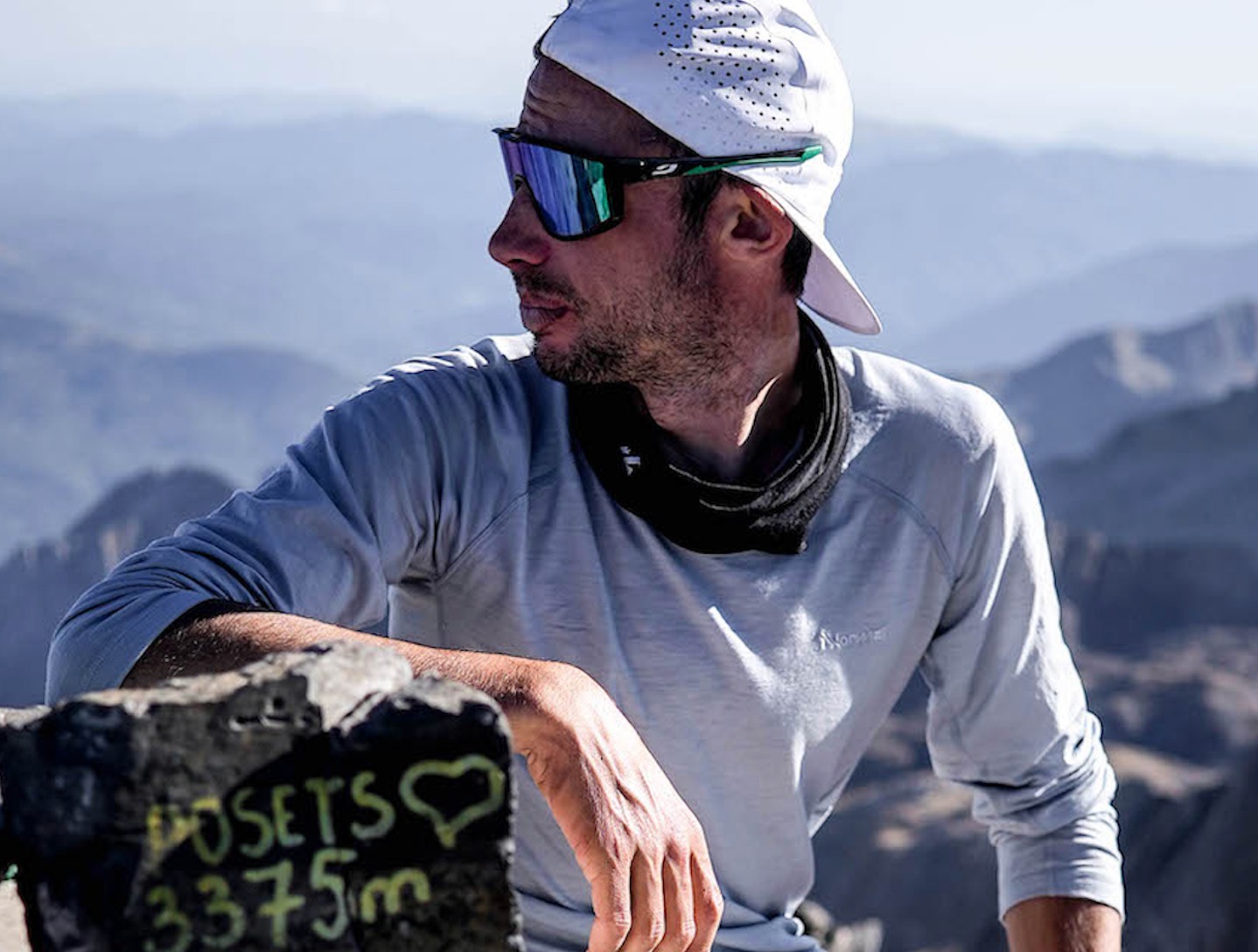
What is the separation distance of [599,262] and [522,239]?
15 cm

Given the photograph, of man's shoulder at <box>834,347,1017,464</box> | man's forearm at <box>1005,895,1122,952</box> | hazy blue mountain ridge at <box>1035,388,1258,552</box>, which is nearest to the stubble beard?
man's shoulder at <box>834,347,1017,464</box>

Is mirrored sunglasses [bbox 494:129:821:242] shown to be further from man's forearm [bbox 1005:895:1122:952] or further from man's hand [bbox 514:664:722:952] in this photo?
man's forearm [bbox 1005:895:1122:952]

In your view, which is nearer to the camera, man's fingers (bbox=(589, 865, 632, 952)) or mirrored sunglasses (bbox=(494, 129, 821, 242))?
man's fingers (bbox=(589, 865, 632, 952))

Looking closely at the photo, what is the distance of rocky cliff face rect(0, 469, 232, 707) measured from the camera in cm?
11544

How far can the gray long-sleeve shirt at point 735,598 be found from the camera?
9.29ft

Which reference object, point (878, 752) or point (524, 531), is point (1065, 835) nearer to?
point (524, 531)

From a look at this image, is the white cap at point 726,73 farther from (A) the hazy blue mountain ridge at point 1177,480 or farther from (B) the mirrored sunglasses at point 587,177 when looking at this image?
(A) the hazy blue mountain ridge at point 1177,480

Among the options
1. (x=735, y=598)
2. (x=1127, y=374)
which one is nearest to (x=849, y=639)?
(x=735, y=598)

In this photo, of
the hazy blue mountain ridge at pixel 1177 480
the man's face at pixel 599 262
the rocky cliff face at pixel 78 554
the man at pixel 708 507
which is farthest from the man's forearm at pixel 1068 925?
the rocky cliff face at pixel 78 554

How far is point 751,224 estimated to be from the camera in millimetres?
3170

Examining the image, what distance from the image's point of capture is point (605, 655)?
2990 mm

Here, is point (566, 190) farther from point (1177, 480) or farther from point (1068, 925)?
point (1177, 480)

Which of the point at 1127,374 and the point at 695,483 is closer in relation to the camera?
the point at 695,483

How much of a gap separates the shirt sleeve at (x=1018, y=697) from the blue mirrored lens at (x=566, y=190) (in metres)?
0.98
